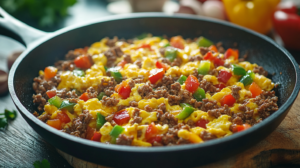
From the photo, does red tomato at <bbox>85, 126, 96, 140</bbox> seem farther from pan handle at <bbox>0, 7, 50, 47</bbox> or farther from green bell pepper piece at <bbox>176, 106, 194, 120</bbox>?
pan handle at <bbox>0, 7, 50, 47</bbox>

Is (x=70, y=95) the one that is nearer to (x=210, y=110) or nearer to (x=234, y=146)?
(x=210, y=110)

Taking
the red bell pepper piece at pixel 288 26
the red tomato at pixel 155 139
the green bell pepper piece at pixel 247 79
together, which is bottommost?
the red tomato at pixel 155 139

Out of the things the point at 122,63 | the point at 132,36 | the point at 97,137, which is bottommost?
the point at 97,137

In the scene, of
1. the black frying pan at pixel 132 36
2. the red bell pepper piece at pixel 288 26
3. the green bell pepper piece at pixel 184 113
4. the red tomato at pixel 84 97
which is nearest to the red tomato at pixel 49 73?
the black frying pan at pixel 132 36

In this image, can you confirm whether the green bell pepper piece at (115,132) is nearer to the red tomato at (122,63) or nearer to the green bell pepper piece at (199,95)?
the green bell pepper piece at (199,95)

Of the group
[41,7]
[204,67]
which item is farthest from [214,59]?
[41,7]

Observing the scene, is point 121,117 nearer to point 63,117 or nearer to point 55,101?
point 63,117

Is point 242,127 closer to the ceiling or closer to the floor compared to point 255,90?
closer to the floor
